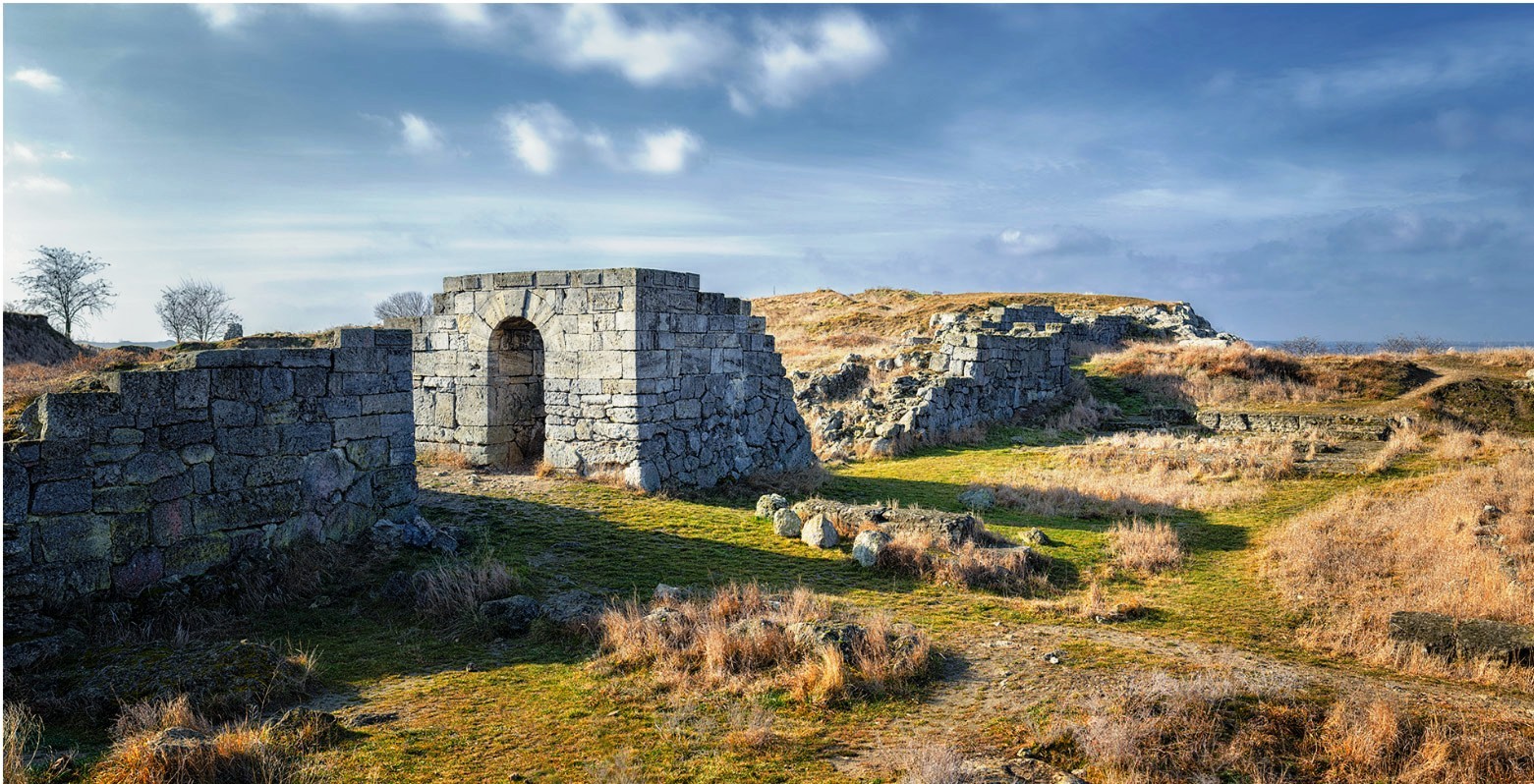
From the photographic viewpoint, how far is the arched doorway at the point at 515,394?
44.9 feet

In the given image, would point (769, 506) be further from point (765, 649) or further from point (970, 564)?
point (765, 649)

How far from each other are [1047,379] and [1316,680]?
20.3 m

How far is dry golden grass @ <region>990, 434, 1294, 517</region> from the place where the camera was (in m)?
13.6

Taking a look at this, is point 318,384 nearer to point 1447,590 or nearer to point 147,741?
point 147,741

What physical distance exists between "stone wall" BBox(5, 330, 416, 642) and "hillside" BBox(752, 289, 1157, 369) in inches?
850

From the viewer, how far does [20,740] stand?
521 centimetres

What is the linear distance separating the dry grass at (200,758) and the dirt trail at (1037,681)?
3.21 meters

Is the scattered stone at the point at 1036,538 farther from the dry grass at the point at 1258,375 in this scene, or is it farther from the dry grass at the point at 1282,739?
the dry grass at the point at 1258,375

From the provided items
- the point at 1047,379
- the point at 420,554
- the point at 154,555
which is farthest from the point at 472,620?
the point at 1047,379

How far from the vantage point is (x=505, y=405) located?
13961 millimetres

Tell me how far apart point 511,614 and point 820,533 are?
407 cm

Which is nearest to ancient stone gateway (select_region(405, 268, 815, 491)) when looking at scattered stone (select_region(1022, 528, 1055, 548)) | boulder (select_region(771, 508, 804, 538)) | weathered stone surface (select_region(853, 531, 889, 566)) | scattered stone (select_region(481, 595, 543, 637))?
boulder (select_region(771, 508, 804, 538))

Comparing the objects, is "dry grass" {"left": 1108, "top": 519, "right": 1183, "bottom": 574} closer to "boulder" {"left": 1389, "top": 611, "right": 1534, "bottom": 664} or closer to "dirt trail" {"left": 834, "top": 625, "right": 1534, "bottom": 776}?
"dirt trail" {"left": 834, "top": 625, "right": 1534, "bottom": 776}

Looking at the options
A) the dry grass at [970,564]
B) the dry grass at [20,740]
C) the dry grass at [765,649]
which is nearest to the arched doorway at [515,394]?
the dry grass at [970,564]
